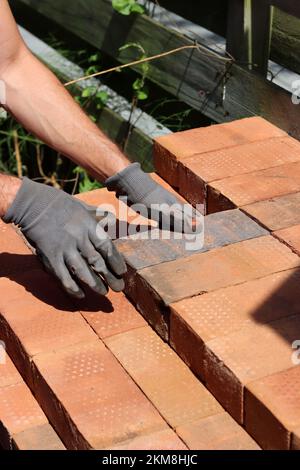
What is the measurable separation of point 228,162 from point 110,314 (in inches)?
39.7

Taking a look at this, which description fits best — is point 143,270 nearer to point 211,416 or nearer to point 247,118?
point 211,416

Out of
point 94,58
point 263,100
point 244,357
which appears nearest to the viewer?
point 244,357

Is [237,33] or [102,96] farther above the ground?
[237,33]

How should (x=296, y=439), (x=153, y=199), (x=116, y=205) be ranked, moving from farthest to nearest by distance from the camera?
(x=116, y=205) < (x=153, y=199) < (x=296, y=439)

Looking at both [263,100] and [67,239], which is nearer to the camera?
[67,239]

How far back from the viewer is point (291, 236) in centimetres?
345

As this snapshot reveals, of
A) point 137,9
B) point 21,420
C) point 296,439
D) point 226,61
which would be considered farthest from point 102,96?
point 296,439

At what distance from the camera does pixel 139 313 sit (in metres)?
3.37

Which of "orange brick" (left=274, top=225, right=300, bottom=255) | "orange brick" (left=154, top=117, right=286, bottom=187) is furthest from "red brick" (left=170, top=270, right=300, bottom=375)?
"orange brick" (left=154, top=117, right=286, bottom=187)

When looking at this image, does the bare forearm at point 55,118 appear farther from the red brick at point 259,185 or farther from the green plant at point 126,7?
the green plant at point 126,7

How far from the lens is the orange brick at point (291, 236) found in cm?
339

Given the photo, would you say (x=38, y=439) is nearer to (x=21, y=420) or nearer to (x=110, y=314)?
(x=21, y=420)

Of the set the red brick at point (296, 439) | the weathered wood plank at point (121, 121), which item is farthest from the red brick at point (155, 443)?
the weathered wood plank at point (121, 121)

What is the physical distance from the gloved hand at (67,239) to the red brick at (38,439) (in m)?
0.48
